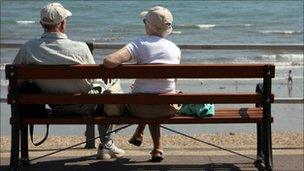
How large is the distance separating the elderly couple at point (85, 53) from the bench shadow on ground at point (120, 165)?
648 mm

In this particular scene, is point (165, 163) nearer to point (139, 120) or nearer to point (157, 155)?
point (157, 155)

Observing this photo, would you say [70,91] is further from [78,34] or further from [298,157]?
[78,34]

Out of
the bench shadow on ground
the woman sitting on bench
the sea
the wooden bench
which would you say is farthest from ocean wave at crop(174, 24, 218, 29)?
the wooden bench

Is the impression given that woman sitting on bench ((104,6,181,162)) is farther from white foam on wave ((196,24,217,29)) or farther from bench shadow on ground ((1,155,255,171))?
white foam on wave ((196,24,217,29))

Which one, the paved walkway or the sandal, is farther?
the sandal

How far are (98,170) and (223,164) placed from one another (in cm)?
108

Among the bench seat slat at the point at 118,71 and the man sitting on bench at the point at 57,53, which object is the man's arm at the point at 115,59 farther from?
the man sitting on bench at the point at 57,53

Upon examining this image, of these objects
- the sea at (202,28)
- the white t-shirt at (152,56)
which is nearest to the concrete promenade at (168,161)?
the white t-shirt at (152,56)

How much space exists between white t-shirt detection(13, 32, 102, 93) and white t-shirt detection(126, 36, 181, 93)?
0.38 meters

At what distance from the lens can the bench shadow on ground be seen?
639cm

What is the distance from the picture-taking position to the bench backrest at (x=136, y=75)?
568cm

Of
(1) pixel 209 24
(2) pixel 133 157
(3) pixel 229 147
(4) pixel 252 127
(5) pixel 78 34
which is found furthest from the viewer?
(1) pixel 209 24

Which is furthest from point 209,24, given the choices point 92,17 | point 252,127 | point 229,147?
point 229,147

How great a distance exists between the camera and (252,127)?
1012 cm
